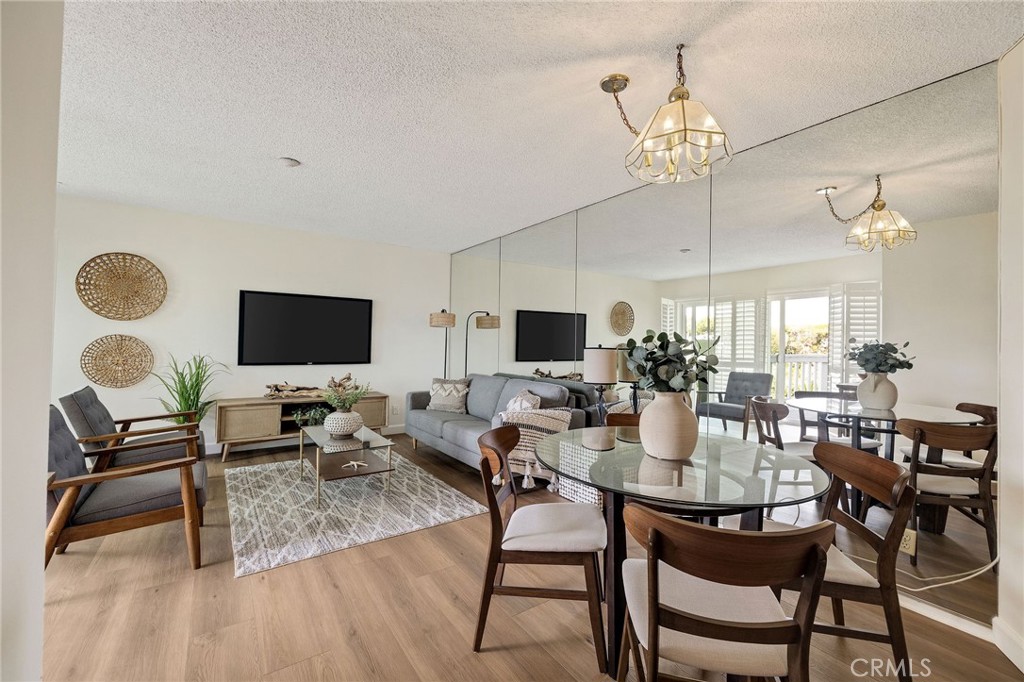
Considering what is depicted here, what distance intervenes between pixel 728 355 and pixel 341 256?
418 cm

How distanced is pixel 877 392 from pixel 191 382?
208 inches

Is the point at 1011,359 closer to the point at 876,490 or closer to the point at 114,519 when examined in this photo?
the point at 876,490

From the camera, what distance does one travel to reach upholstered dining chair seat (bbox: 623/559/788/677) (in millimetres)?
1064

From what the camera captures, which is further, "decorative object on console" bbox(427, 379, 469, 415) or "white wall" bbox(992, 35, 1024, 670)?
"decorative object on console" bbox(427, 379, 469, 415)

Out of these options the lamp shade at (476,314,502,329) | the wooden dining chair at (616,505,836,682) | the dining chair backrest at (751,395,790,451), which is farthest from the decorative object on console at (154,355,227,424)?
the dining chair backrest at (751,395,790,451)

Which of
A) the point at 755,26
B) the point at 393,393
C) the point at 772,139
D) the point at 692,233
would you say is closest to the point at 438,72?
the point at 755,26

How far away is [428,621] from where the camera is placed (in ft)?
6.04

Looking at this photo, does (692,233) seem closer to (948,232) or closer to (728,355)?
(728,355)

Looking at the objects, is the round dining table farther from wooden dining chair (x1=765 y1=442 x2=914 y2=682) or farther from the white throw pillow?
the white throw pillow

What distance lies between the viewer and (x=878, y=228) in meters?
2.19

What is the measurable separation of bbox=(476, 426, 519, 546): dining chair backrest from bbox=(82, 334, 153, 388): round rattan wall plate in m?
3.96

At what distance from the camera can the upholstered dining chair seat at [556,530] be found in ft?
5.30

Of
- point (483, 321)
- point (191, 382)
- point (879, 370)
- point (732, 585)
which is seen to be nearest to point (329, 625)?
point (732, 585)

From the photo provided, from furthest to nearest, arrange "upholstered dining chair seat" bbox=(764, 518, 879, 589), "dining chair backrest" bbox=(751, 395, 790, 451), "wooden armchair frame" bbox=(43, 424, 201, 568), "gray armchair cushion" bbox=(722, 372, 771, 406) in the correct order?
1. "gray armchair cushion" bbox=(722, 372, 771, 406)
2. "dining chair backrest" bbox=(751, 395, 790, 451)
3. "wooden armchair frame" bbox=(43, 424, 201, 568)
4. "upholstered dining chair seat" bbox=(764, 518, 879, 589)
